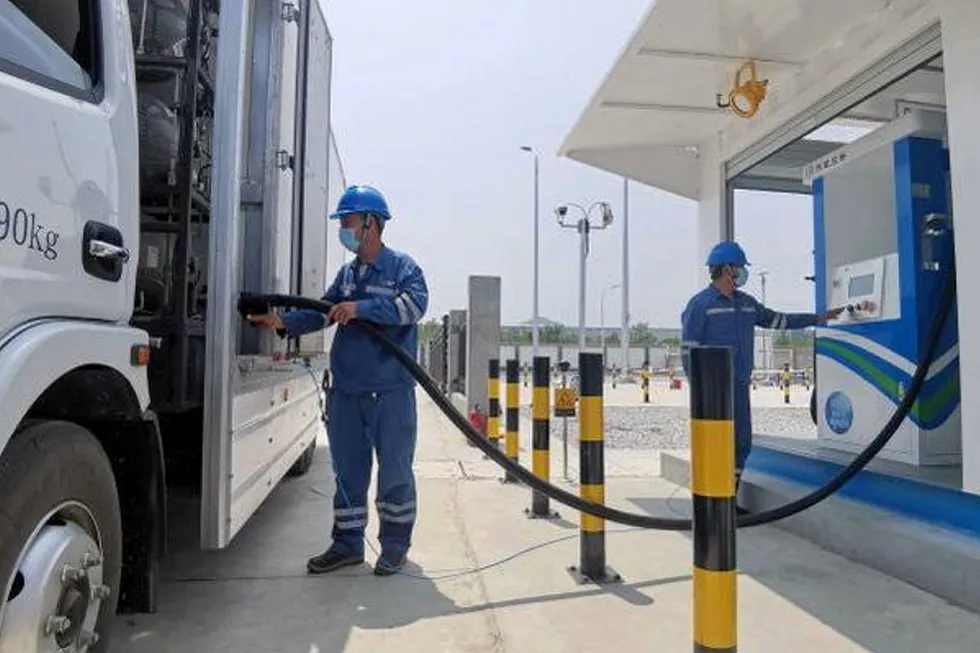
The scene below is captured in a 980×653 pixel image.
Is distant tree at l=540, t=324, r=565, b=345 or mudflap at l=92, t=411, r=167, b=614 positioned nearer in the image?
mudflap at l=92, t=411, r=167, b=614

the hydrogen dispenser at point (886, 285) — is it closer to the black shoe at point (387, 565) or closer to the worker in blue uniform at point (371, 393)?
the worker in blue uniform at point (371, 393)

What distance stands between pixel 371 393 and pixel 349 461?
1.21 ft

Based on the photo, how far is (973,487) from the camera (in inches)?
144

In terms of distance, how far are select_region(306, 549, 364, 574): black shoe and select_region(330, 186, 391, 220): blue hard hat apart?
1711 mm

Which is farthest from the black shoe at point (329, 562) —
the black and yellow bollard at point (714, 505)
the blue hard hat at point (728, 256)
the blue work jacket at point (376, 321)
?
the blue hard hat at point (728, 256)

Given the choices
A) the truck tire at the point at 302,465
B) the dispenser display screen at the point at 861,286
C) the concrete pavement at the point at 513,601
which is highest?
the dispenser display screen at the point at 861,286

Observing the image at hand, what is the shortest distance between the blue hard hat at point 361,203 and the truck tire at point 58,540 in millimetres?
2006

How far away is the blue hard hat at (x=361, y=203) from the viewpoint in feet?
13.3

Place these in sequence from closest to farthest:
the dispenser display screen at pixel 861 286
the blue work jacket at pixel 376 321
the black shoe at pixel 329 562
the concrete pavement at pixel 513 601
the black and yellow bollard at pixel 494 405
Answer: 1. the concrete pavement at pixel 513 601
2. the blue work jacket at pixel 376 321
3. the black shoe at pixel 329 562
4. the dispenser display screen at pixel 861 286
5. the black and yellow bollard at pixel 494 405

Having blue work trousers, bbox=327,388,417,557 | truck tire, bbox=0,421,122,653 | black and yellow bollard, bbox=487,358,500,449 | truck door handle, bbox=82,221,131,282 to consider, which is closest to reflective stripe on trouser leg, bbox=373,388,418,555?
blue work trousers, bbox=327,388,417,557

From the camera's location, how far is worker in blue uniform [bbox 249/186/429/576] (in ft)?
13.0

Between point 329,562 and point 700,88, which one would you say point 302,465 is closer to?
point 329,562

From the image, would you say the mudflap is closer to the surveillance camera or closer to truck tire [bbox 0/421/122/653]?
truck tire [bbox 0/421/122/653]

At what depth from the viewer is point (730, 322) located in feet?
17.5
